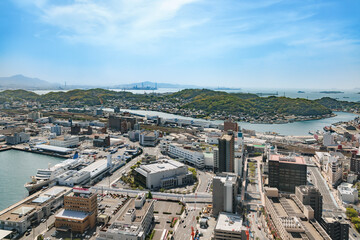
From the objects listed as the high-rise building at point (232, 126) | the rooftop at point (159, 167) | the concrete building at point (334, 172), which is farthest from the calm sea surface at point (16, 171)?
the concrete building at point (334, 172)

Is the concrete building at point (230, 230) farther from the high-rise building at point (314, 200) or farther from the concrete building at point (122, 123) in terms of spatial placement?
the concrete building at point (122, 123)

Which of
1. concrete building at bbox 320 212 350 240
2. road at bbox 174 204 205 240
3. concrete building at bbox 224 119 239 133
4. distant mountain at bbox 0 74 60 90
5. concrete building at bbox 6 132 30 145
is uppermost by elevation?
distant mountain at bbox 0 74 60 90

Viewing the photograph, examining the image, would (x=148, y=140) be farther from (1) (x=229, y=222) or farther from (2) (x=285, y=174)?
(1) (x=229, y=222)

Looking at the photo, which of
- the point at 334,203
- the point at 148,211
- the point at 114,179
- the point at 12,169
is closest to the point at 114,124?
the point at 12,169

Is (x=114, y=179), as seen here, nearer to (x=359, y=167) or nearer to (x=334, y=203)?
(x=334, y=203)

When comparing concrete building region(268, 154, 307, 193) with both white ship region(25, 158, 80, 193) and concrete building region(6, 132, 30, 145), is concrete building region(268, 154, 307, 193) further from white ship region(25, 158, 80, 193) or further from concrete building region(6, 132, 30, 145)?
concrete building region(6, 132, 30, 145)

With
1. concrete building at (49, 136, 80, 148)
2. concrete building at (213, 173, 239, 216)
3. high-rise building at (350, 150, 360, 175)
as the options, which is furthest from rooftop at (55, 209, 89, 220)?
high-rise building at (350, 150, 360, 175)
